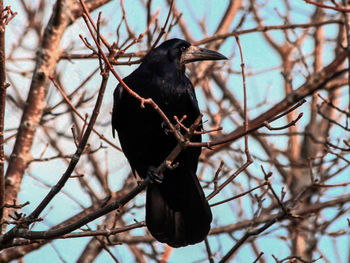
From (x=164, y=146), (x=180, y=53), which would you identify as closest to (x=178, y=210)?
(x=164, y=146)

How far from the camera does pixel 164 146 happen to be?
158 inches

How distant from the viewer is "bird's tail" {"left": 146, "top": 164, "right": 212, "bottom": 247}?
3877 millimetres

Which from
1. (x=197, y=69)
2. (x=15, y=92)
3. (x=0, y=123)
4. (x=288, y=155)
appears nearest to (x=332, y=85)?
(x=288, y=155)

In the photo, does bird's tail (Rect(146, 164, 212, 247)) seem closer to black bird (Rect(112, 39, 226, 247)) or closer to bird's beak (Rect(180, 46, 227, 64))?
black bird (Rect(112, 39, 226, 247))

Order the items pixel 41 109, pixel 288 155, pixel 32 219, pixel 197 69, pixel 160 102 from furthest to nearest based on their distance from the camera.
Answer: pixel 288 155 < pixel 197 69 < pixel 41 109 < pixel 160 102 < pixel 32 219

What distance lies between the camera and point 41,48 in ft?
15.7

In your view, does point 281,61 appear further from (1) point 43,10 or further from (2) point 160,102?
(2) point 160,102

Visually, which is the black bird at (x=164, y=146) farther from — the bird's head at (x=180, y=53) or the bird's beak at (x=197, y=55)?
the bird's beak at (x=197, y=55)

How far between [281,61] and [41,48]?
496 cm

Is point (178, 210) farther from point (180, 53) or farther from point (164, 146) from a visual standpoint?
point (180, 53)

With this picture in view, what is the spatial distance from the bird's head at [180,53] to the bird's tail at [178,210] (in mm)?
897

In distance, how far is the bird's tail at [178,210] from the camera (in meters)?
3.88

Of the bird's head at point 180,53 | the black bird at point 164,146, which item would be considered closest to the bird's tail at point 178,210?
the black bird at point 164,146

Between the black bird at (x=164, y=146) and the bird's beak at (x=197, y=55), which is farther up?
the bird's beak at (x=197, y=55)
